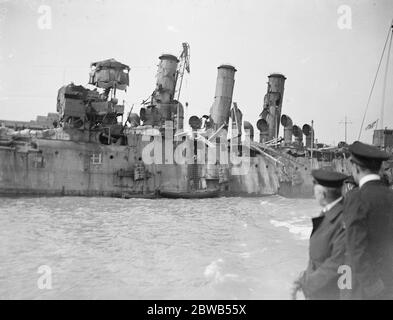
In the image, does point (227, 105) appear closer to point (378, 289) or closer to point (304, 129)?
point (304, 129)

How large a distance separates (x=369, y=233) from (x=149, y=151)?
2236 centimetres

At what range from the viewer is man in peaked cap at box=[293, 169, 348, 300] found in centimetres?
295

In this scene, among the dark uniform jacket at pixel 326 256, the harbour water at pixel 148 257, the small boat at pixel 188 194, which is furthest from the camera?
the small boat at pixel 188 194

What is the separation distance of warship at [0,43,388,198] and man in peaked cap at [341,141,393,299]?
20878mm

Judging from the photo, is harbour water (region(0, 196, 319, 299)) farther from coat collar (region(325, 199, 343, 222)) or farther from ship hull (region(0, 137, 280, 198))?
ship hull (region(0, 137, 280, 198))

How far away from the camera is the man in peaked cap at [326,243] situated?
2.95m

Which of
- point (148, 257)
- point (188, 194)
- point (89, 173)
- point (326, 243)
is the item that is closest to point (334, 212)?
point (326, 243)

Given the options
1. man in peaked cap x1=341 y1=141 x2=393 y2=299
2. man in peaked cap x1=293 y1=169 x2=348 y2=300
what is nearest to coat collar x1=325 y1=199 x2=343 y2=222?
man in peaked cap x1=293 y1=169 x2=348 y2=300

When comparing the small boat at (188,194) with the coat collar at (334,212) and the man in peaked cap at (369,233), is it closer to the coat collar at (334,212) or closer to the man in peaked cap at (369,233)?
the coat collar at (334,212)

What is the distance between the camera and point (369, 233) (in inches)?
111

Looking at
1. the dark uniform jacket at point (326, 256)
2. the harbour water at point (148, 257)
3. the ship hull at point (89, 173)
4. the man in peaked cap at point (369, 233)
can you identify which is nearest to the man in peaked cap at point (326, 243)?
the dark uniform jacket at point (326, 256)
